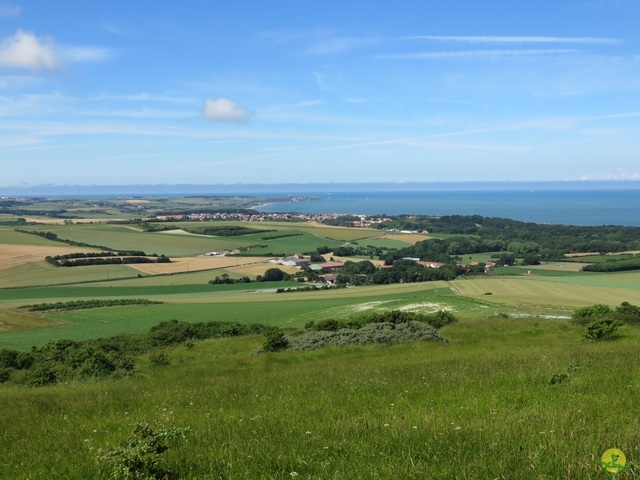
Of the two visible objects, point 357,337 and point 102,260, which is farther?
point 102,260

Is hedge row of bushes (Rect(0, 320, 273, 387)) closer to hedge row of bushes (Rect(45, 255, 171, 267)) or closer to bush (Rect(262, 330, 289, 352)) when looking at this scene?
bush (Rect(262, 330, 289, 352))

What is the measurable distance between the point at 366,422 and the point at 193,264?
292 feet

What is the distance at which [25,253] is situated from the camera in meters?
92.8

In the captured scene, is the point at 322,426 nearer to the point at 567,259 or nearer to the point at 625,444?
the point at 625,444

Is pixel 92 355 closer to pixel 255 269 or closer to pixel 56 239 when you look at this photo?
pixel 255 269

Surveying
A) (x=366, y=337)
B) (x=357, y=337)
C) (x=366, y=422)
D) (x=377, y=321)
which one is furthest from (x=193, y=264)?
(x=366, y=422)

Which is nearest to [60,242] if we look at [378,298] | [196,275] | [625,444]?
[196,275]

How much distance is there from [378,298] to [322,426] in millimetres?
49752

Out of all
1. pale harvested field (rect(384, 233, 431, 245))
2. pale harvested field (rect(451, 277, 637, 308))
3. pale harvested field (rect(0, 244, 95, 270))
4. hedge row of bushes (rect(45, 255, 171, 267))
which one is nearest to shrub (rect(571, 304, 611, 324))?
pale harvested field (rect(451, 277, 637, 308))

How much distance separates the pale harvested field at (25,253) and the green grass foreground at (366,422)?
3426 inches

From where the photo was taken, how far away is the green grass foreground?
4438 millimetres

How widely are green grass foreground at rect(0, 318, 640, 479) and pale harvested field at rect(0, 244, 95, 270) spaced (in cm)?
8701

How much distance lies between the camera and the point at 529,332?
2431 centimetres

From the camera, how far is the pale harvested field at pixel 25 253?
280ft
